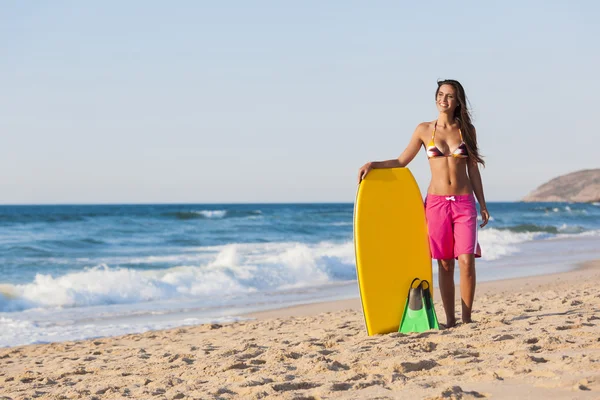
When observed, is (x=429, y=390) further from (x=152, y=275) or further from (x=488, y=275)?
(x=152, y=275)

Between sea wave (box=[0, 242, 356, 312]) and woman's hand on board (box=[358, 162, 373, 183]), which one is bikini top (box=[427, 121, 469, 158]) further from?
sea wave (box=[0, 242, 356, 312])

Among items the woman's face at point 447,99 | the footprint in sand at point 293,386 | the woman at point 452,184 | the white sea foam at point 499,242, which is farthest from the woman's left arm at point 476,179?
the white sea foam at point 499,242

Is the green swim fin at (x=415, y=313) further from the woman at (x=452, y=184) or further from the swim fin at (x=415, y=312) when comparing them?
the woman at (x=452, y=184)

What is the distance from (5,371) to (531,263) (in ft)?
31.5

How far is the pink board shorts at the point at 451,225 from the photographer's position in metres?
3.97

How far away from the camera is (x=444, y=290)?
165 inches

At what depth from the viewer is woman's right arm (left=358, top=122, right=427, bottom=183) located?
4.19m

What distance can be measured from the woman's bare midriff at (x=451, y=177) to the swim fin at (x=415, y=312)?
633 mm

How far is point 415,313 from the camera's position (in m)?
4.21

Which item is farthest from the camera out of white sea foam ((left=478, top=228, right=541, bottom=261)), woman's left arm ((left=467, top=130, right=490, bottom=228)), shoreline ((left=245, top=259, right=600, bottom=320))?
white sea foam ((left=478, top=228, right=541, bottom=261))

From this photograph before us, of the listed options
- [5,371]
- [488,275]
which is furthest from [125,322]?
[488,275]

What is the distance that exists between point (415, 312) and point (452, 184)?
84cm

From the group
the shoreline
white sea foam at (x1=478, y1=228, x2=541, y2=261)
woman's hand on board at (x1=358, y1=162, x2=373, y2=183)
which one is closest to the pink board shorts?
woman's hand on board at (x1=358, y1=162, x2=373, y2=183)

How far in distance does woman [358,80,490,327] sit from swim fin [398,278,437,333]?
6.5 inches
